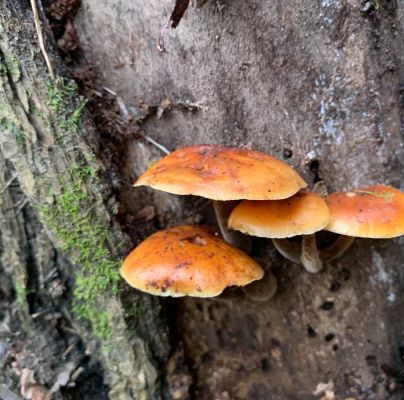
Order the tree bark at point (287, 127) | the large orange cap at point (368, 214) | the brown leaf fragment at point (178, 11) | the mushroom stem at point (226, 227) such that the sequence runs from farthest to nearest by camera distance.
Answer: the mushroom stem at point (226, 227) → the tree bark at point (287, 127) → the brown leaf fragment at point (178, 11) → the large orange cap at point (368, 214)

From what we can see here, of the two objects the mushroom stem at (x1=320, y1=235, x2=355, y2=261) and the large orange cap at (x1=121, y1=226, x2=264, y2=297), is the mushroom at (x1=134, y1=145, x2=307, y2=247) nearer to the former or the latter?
the large orange cap at (x1=121, y1=226, x2=264, y2=297)

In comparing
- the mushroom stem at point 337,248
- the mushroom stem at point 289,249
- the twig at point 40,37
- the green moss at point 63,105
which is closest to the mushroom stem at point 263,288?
the mushroom stem at point 289,249

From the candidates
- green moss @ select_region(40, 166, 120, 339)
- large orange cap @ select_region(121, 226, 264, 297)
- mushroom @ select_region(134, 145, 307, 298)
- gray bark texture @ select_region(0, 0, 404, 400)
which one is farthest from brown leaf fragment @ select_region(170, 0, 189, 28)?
large orange cap @ select_region(121, 226, 264, 297)

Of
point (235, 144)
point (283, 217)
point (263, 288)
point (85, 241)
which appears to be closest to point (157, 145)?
point (235, 144)

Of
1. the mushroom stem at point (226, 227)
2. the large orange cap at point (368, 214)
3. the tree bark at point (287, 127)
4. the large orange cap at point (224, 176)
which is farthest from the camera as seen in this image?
the mushroom stem at point (226, 227)

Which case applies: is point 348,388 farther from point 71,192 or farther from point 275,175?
point 71,192

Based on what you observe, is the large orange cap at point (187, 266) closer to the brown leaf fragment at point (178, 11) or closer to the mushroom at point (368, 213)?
the mushroom at point (368, 213)

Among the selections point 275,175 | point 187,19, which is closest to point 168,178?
point 275,175
